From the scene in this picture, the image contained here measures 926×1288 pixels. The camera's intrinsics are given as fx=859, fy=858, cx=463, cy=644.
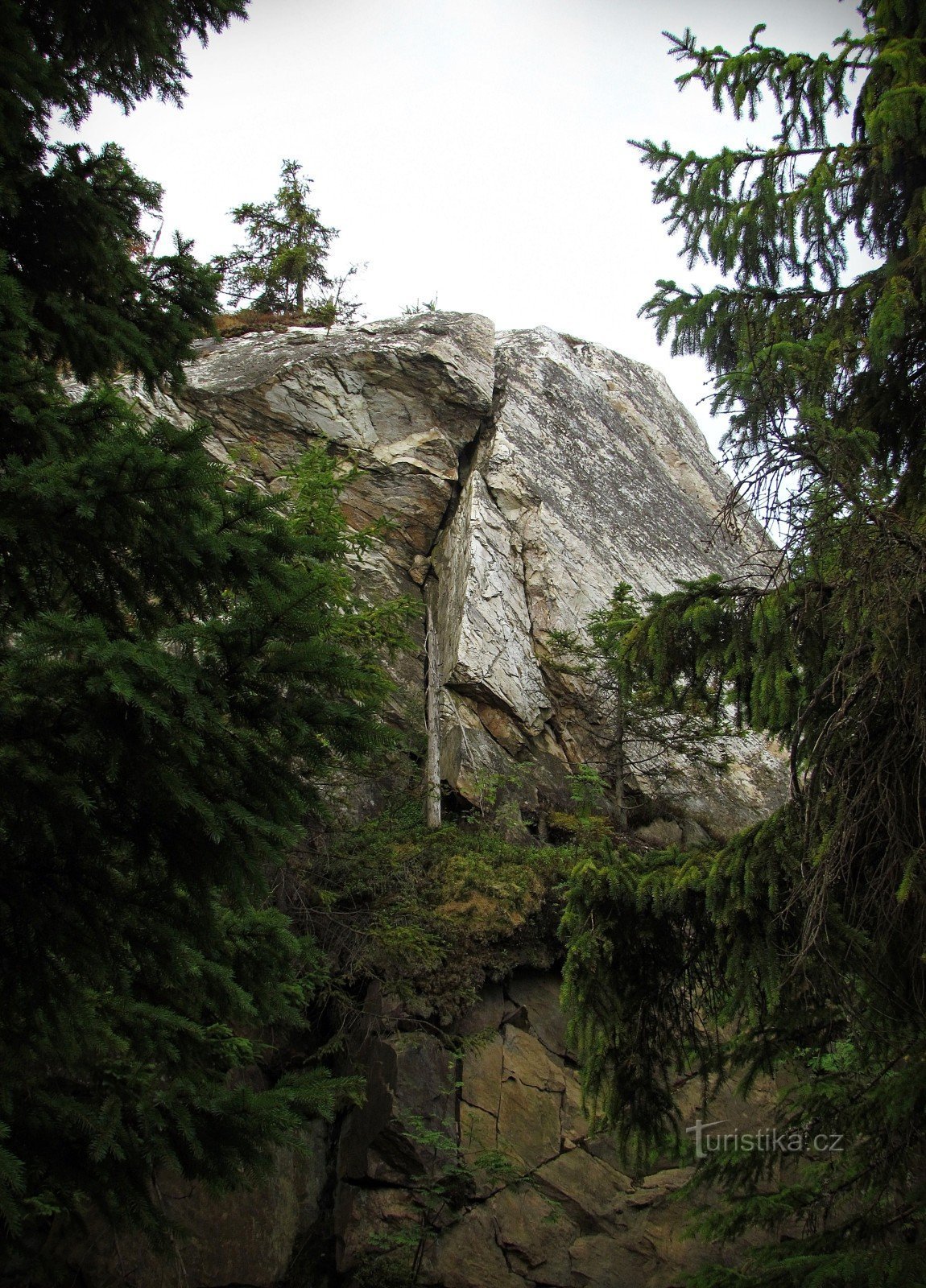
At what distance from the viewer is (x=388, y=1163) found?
24.6 feet

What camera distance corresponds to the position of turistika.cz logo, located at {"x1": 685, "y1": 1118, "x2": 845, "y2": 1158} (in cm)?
448

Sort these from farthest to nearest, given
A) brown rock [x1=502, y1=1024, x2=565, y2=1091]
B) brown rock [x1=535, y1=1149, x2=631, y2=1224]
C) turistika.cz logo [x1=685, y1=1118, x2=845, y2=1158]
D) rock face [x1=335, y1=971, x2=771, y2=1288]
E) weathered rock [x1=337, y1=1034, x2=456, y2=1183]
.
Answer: brown rock [x1=502, y1=1024, x2=565, y2=1091]
brown rock [x1=535, y1=1149, x2=631, y2=1224]
weathered rock [x1=337, y1=1034, x2=456, y2=1183]
rock face [x1=335, y1=971, x2=771, y2=1288]
turistika.cz logo [x1=685, y1=1118, x2=845, y2=1158]

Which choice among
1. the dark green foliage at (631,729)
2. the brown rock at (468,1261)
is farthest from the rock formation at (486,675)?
the dark green foliage at (631,729)

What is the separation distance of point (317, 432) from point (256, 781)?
13646 mm

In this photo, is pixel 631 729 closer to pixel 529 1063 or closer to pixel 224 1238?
pixel 529 1063

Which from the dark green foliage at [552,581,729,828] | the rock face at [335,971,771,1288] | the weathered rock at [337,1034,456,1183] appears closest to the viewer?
the rock face at [335,971,771,1288]

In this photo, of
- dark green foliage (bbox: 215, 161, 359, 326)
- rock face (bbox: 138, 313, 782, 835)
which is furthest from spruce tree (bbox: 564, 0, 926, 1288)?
dark green foliage (bbox: 215, 161, 359, 326)

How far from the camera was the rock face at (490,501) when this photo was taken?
12.7 m

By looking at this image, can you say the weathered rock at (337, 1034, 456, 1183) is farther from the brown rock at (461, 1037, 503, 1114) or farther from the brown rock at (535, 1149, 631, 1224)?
the brown rock at (535, 1149, 631, 1224)

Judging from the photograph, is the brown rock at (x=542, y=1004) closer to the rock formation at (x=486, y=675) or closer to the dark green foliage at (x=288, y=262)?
the rock formation at (x=486, y=675)

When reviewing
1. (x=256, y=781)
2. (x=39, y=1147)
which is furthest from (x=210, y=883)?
(x=39, y=1147)

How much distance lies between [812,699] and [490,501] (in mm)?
11343

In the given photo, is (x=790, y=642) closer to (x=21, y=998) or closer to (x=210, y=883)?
(x=210, y=883)

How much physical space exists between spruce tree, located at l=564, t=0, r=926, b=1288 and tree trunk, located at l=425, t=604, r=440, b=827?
5.92 metres
